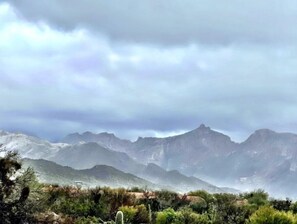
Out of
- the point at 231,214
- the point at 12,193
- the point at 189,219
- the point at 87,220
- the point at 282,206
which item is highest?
the point at 282,206

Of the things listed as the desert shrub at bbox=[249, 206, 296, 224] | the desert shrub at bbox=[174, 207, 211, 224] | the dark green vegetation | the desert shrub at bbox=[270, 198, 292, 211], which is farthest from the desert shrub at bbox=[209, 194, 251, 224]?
the desert shrub at bbox=[270, 198, 292, 211]

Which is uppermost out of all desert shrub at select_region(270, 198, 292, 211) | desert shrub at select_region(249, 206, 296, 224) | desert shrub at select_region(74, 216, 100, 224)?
desert shrub at select_region(270, 198, 292, 211)

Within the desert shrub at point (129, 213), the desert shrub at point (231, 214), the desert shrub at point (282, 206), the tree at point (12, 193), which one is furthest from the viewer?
the desert shrub at point (282, 206)

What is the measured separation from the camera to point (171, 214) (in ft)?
102

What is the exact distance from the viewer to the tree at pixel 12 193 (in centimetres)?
1925

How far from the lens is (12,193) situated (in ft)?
64.7

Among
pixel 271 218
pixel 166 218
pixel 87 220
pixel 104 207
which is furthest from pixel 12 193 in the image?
pixel 104 207


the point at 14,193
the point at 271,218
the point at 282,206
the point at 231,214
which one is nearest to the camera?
the point at 14,193

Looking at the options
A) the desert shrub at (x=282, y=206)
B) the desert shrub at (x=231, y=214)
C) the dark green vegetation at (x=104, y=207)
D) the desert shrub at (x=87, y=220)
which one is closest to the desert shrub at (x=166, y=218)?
the dark green vegetation at (x=104, y=207)

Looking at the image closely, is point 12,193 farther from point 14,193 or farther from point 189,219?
point 189,219

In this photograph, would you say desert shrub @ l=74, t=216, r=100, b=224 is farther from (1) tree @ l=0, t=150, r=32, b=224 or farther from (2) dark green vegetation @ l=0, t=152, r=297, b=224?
(1) tree @ l=0, t=150, r=32, b=224

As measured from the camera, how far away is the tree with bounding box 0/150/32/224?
19.2 metres

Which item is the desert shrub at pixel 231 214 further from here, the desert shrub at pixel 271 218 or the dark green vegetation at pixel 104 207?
the desert shrub at pixel 271 218

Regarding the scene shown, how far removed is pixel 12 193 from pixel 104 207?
43.5ft
